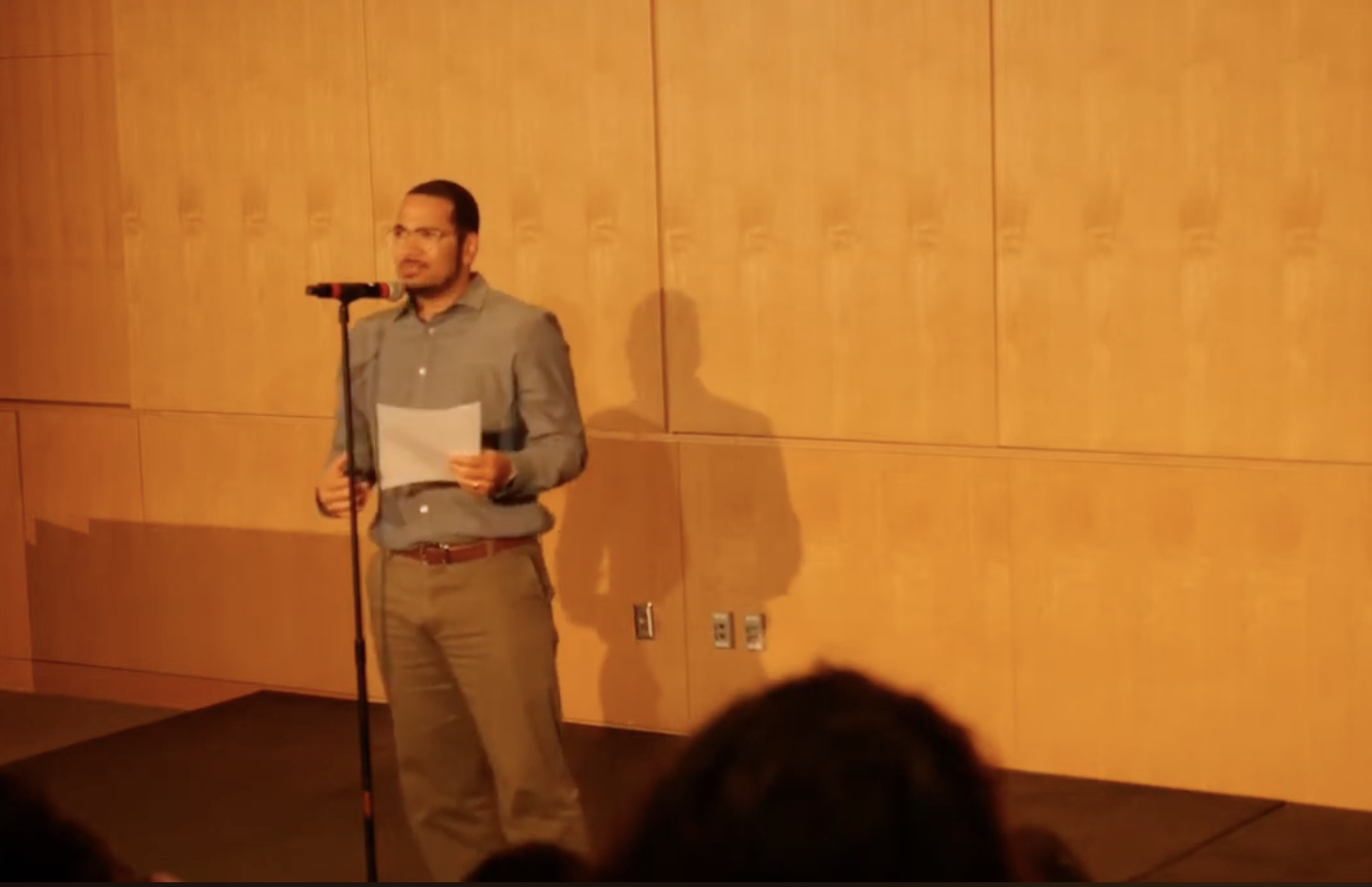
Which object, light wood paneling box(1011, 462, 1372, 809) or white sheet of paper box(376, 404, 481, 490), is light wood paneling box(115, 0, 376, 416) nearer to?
white sheet of paper box(376, 404, 481, 490)

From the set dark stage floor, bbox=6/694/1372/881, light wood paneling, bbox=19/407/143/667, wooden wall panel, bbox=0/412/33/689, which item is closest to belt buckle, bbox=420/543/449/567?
dark stage floor, bbox=6/694/1372/881

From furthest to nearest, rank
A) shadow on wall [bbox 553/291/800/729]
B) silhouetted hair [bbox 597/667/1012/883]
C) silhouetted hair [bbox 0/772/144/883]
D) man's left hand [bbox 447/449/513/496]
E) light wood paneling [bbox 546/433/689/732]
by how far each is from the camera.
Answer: light wood paneling [bbox 546/433/689/732], shadow on wall [bbox 553/291/800/729], man's left hand [bbox 447/449/513/496], silhouetted hair [bbox 0/772/144/883], silhouetted hair [bbox 597/667/1012/883]

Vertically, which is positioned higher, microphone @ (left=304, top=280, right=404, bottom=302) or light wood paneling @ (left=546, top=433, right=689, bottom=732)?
microphone @ (left=304, top=280, right=404, bottom=302)

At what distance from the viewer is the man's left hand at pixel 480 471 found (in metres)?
4.49

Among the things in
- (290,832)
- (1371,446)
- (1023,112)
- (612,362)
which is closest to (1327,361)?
(1371,446)

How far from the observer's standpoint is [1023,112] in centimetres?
564

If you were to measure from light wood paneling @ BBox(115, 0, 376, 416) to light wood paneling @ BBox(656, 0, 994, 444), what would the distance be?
1308mm

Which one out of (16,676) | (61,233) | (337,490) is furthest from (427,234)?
A: (16,676)

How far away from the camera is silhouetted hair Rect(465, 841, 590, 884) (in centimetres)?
182

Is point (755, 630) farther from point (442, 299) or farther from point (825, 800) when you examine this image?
point (825, 800)

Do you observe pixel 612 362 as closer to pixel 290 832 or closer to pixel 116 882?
pixel 290 832

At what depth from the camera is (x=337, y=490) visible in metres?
4.69

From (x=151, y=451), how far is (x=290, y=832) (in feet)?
7.54

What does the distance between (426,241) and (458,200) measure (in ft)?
0.40
